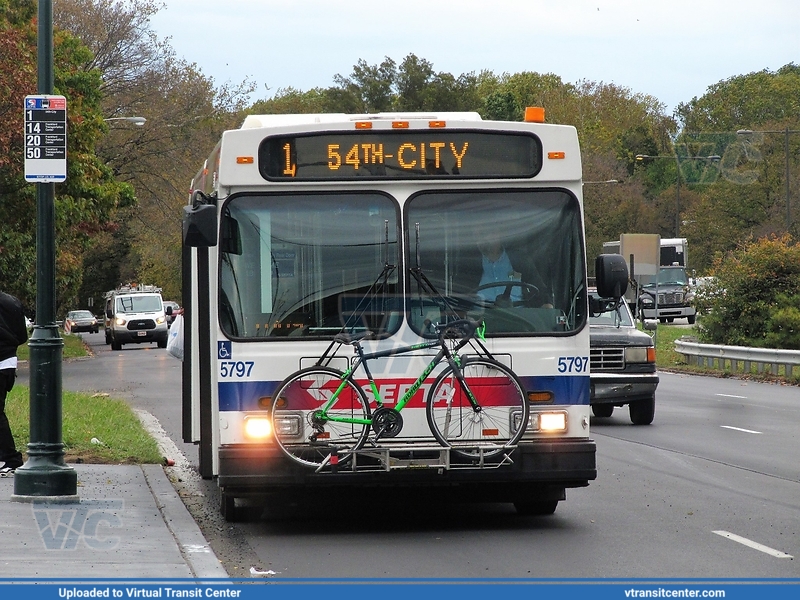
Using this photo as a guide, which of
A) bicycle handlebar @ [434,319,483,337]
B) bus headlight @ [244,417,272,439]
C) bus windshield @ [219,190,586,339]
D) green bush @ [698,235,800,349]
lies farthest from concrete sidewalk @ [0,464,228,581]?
green bush @ [698,235,800,349]

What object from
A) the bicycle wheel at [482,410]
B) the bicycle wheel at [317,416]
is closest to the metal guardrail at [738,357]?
the bicycle wheel at [482,410]

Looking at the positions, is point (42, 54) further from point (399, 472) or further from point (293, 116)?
point (399, 472)

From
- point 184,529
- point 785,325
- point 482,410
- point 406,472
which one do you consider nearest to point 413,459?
point 406,472

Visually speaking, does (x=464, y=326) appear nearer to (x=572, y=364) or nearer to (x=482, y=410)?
(x=482, y=410)

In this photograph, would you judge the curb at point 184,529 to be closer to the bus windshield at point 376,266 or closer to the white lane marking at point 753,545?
the bus windshield at point 376,266

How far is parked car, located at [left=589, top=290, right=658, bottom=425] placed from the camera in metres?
17.9

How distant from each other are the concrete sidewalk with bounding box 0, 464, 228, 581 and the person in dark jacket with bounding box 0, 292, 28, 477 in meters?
0.30

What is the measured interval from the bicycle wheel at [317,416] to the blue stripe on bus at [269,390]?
17 cm

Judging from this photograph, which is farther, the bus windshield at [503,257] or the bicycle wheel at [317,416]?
the bus windshield at [503,257]

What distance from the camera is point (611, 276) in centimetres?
950

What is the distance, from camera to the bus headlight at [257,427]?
8.96 m

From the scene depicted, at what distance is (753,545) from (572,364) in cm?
166

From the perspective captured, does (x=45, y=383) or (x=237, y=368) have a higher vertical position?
(x=237, y=368)

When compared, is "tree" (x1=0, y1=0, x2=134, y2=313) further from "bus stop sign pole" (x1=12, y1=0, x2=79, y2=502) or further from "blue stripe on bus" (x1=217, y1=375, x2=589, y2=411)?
"blue stripe on bus" (x1=217, y1=375, x2=589, y2=411)
